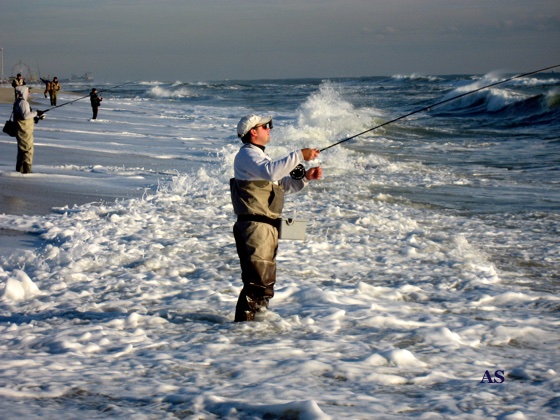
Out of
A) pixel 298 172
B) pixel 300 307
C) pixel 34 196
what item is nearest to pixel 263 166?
pixel 298 172

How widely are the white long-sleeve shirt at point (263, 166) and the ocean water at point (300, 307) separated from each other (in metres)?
1.04

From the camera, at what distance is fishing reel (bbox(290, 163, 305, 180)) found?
506cm

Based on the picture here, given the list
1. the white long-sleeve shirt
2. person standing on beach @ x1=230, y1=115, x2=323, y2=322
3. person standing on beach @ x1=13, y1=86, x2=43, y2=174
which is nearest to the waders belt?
person standing on beach @ x1=230, y1=115, x2=323, y2=322

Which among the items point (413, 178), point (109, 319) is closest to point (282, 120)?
point (413, 178)

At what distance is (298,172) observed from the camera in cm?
507

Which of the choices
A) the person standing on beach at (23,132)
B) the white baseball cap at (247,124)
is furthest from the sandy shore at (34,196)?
the white baseball cap at (247,124)

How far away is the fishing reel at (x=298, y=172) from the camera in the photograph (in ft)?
16.6

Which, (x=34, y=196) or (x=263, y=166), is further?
(x=34, y=196)

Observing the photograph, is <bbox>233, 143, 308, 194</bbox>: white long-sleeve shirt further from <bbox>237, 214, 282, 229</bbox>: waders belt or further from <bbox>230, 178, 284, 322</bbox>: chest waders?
<bbox>237, 214, 282, 229</bbox>: waders belt

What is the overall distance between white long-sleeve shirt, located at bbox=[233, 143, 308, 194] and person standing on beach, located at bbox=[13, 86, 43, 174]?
27.1ft

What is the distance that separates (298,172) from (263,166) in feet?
0.92

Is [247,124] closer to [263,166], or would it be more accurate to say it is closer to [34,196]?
[263,166]

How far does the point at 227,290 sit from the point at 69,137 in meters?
14.6

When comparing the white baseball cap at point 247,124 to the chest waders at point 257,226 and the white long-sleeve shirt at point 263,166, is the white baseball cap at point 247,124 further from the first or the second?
the chest waders at point 257,226
